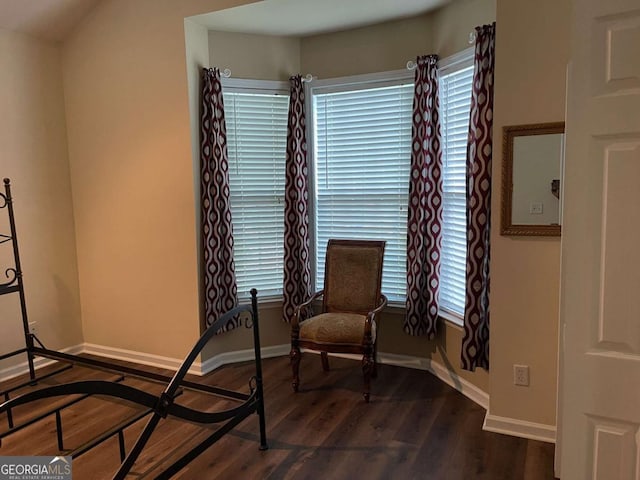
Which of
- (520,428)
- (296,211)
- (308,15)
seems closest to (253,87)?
(308,15)

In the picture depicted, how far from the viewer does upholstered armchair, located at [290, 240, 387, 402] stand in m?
3.35

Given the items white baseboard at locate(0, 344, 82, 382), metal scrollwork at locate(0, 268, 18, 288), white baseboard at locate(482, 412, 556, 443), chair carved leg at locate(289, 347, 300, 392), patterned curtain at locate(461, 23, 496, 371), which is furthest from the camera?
white baseboard at locate(0, 344, 82, 382)

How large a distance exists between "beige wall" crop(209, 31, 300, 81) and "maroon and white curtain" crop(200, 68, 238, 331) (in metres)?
0.22

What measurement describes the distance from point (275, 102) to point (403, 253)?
64.4 inches

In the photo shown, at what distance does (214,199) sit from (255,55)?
1.23 m

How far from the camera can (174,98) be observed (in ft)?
12.1

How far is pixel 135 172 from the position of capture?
3.93m

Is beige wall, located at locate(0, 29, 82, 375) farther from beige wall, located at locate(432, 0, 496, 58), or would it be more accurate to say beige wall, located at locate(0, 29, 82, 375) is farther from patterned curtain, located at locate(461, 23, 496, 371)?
patterned curtain, located at locate(461, 23, 496, 371)

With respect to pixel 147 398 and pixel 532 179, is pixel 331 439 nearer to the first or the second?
pixel 147 398

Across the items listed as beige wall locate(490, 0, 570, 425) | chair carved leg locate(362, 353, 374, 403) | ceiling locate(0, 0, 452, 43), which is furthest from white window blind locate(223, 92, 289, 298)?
beige wall locate(490, 0, 570, 425)

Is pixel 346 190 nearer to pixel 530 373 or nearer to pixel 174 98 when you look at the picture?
pixel 174 98

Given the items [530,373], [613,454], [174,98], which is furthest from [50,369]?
[613,454]

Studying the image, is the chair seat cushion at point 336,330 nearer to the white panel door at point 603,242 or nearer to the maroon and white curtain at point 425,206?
the maroon and white curtain at point 425,206
